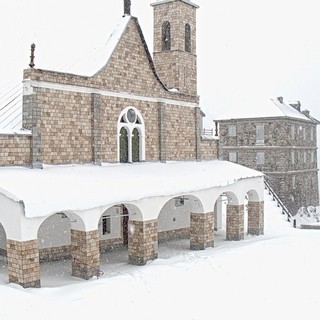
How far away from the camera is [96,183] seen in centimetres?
1612

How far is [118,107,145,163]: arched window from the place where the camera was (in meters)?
20.1

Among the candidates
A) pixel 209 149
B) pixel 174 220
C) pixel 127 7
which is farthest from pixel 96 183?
pixel 209 149

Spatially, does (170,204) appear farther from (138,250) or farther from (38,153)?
(38,153)

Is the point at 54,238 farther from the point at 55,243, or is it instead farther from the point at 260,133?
the point at 260,133

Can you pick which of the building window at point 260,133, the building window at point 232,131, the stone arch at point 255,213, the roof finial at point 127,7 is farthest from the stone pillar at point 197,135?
the building window at point 232,131

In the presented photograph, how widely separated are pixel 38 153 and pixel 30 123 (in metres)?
1.07

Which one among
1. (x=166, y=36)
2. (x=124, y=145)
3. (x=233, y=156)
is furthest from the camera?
(x=233, y=156)

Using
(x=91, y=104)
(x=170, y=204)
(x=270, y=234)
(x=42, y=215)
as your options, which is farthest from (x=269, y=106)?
(x=42, y=215)

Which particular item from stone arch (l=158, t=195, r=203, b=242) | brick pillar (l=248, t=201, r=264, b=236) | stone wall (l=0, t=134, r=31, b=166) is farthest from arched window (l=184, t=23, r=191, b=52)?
stone wall (l=0, t=134, r=31, b=166)

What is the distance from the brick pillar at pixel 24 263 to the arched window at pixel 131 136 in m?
7.26

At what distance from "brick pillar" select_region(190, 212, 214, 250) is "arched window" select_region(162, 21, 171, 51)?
999 cm

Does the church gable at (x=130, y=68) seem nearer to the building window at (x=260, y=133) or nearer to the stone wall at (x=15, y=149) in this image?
the stone wall at (x=15, y=149)

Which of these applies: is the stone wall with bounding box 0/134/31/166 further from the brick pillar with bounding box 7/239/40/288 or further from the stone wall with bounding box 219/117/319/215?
the stone wall with bounding box 219/117/319/215

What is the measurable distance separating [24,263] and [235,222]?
11843mm
